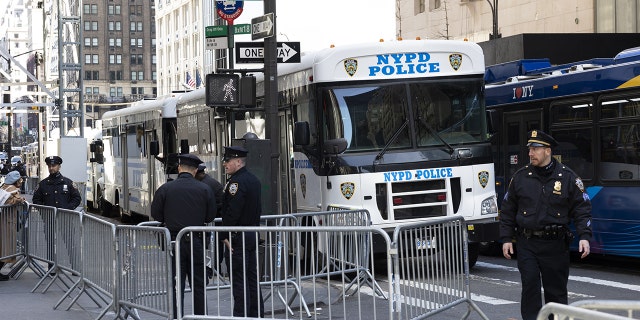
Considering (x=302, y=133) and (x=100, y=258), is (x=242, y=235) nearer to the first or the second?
(x=100, y=258)

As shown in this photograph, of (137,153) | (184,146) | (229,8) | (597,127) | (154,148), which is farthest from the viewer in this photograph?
(137,153)

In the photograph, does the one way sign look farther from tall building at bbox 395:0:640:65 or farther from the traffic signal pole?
tall building at bbox 395:0:640:65

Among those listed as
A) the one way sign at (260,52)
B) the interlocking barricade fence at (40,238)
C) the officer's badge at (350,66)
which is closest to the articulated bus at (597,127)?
the officer's badge at (350,66)

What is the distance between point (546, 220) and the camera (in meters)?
8.93

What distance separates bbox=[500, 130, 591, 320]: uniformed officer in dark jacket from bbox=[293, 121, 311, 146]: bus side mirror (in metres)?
5.43

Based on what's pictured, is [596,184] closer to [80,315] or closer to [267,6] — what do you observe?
[267,6]

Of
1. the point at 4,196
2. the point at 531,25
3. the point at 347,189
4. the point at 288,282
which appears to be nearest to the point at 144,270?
the point at 288,282

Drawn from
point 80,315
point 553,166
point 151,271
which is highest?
point 553,166

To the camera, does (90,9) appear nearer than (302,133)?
No

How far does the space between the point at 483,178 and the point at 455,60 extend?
1.66 metres

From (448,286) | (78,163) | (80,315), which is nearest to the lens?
(448,286)

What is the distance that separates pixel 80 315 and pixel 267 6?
5224 mm

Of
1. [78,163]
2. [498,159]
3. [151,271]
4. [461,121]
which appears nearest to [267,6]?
[461,121]

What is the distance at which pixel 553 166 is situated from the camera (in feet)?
29.7
